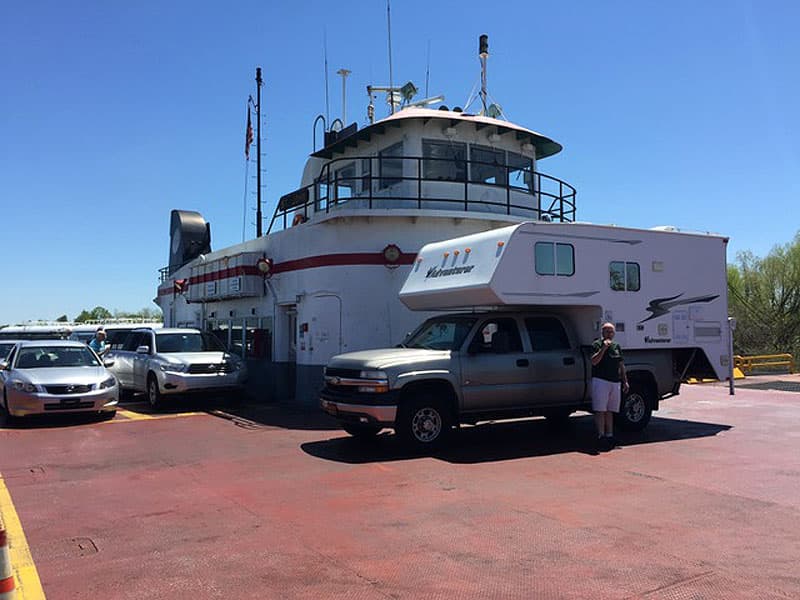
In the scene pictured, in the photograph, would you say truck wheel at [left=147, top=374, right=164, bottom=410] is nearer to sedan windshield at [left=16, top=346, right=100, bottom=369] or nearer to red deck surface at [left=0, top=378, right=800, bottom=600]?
sedan windshield at [left=16, top=346, right=100, bottom=369]

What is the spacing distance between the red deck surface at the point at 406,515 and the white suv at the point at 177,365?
3.19 meters

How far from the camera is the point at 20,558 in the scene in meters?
5.40

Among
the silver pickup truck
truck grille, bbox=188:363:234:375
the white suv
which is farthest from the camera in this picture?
truck grille, bbox=188:363:234:375

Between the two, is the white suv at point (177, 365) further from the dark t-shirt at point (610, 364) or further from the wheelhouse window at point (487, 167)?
the dark t-shirt at point (610, 364)

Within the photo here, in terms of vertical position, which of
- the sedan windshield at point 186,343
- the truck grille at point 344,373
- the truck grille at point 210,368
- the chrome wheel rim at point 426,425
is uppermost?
the sedan windshield at point 186,343

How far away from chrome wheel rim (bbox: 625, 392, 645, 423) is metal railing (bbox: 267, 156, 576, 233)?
5553 millimetres

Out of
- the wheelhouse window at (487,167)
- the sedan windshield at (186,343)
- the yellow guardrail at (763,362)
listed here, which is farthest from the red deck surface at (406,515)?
the yellow guardrail at (763,362)

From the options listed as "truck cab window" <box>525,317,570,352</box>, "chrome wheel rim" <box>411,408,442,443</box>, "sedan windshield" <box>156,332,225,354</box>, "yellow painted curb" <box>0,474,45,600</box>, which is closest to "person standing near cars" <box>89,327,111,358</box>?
"sedan windshield" <box>156,332,225,354</box>

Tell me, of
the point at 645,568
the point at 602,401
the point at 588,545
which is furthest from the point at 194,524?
the point at 602,401

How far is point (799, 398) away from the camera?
16.8 meters

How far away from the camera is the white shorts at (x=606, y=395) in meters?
10.0

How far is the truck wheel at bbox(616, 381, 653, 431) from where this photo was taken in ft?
37.1

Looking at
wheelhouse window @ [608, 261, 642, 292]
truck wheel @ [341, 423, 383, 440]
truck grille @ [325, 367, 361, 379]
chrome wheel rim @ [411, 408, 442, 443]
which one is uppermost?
wheelhouse window @ [608, 261, 642, 292]

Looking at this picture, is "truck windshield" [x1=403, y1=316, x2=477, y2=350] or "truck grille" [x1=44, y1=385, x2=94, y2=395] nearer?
"truck windshield" [x1=403, y1=316, x2=477, y2=350]
